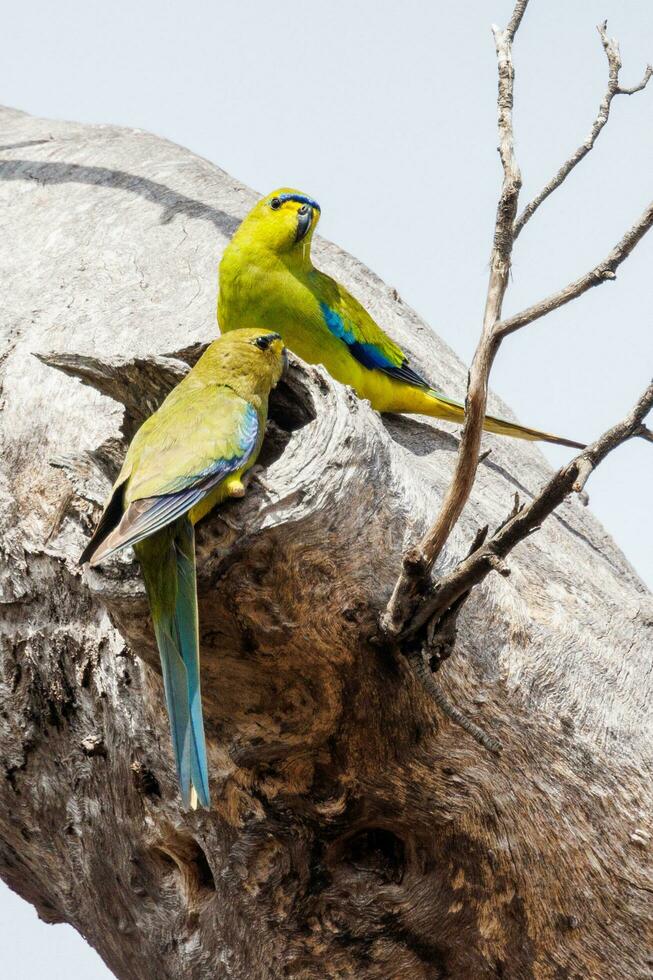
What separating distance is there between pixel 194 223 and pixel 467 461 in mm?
2124

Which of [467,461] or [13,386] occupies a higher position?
[13,386]

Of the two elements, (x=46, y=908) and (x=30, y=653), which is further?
(x=46, y=908)

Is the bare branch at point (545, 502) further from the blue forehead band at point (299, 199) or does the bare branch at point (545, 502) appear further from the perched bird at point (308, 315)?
the blue forehead band at point (299, 199)

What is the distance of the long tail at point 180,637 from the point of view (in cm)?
186

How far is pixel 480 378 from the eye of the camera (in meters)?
1.76

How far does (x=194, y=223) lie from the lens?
362 cm

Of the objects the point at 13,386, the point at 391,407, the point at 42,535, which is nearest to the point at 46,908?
the point at 42,535

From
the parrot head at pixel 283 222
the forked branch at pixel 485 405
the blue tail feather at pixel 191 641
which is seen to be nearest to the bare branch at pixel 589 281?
the forked branch at pixel 485 405

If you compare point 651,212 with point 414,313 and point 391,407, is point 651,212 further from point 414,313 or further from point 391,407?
point 414,313

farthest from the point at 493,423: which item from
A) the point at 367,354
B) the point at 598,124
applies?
the point at 598,124

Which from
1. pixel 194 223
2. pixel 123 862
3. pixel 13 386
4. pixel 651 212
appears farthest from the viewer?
pixel 194 223

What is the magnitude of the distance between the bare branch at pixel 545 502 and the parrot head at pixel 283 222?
164cm

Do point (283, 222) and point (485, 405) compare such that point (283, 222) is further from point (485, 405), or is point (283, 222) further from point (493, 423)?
point (485, 405)

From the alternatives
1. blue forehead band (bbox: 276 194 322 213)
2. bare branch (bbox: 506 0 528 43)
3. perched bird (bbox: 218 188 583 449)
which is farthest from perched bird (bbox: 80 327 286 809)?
blue forehead band (bbox: 276 194 322 213)
